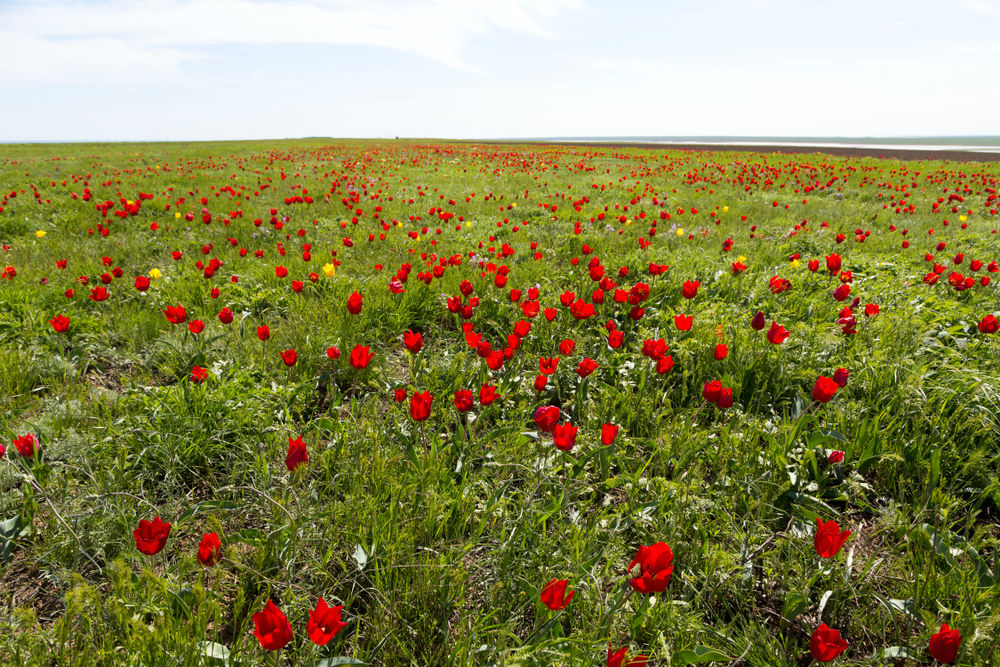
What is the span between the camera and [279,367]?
2949 millimetres

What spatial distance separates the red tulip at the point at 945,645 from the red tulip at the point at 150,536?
2.13 meters

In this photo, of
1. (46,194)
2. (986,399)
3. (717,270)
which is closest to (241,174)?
(46,194)

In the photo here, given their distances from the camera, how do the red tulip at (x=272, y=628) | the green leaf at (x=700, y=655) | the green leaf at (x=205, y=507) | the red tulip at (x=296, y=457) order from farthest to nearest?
the green leaf at (x=205, y=507) < the red tulip at (x=296, y=457) < the green leaf at (x=700, y=655) < the red tulip at (x=272, y=628)

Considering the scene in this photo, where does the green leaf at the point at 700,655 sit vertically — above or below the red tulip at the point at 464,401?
below

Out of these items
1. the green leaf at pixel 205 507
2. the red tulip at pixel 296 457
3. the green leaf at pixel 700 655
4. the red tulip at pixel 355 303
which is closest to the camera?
the green leaf at pixel 700 655

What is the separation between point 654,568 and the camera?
131cm

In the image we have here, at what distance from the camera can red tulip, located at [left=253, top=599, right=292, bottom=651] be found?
1126 mm

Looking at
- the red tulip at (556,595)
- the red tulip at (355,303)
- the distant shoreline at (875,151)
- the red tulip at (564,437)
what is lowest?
the red tulip at (556,595)

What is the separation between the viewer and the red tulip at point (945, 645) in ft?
3.86

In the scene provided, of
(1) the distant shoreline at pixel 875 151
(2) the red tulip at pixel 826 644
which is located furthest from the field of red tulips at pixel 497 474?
(1) the distant shoreline at pixel 875 151

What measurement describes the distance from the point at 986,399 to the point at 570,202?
23.0ft

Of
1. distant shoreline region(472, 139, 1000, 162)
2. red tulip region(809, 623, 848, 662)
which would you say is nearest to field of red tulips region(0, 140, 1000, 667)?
red tulip region(809, 623, 848, 662)

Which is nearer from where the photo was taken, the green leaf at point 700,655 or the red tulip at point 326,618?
the red tulip at point 326,618

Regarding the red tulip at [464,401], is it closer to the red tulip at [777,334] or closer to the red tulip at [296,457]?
the red tulip at [296,457]
